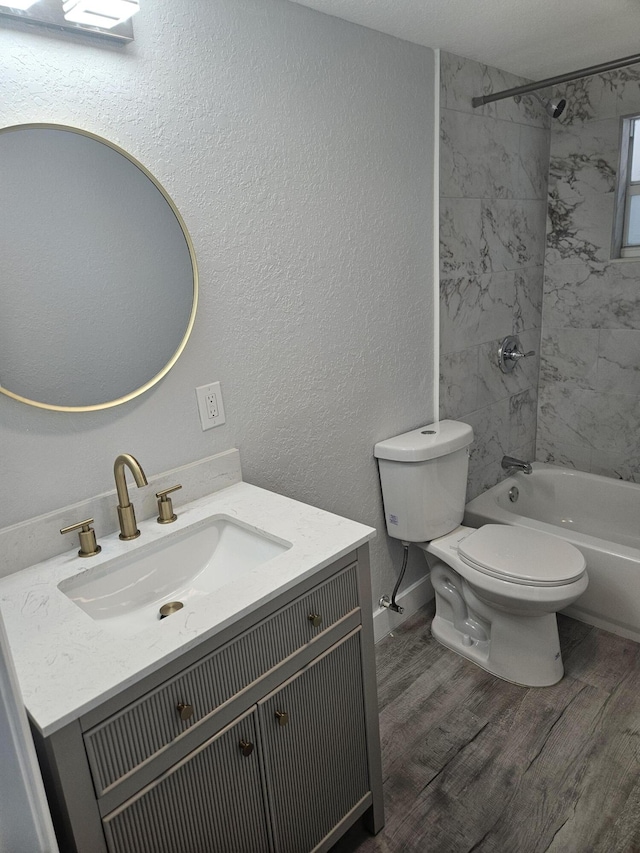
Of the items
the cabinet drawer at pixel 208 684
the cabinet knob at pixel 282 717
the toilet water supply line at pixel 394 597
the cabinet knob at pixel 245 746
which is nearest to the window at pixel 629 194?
the toilet water supply line at pixel 394 597

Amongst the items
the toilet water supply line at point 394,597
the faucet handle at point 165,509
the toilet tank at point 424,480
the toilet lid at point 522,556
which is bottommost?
the toilet water supply line at point 394,597

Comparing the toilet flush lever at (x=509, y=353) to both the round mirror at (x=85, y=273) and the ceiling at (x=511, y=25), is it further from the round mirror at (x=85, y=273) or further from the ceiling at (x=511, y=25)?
the round mirror at (x=85, y=273)

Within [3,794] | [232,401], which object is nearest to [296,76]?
[232,401]

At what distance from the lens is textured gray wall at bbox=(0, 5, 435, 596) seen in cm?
142

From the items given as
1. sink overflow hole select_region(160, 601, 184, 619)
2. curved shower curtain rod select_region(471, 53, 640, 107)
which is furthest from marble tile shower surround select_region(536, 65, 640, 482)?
sink overflow hole select_region(160, 601, 184, 619)

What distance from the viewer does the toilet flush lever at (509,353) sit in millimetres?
2816

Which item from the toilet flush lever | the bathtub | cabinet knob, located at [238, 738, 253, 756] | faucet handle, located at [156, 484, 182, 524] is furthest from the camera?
the toilet flush lever

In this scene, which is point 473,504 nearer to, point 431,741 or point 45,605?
point 431,741

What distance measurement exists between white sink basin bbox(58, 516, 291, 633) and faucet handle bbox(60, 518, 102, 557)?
0.20 ft

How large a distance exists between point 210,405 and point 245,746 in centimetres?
87

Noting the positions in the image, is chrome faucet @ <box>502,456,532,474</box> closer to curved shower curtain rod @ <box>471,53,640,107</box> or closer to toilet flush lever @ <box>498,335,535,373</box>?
toilet flush lever @ <box>498,335,535,373</box>

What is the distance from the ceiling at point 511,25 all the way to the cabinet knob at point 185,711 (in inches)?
71.6

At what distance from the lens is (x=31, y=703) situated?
3.18 ft

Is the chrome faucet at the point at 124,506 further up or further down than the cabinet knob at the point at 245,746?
further up
